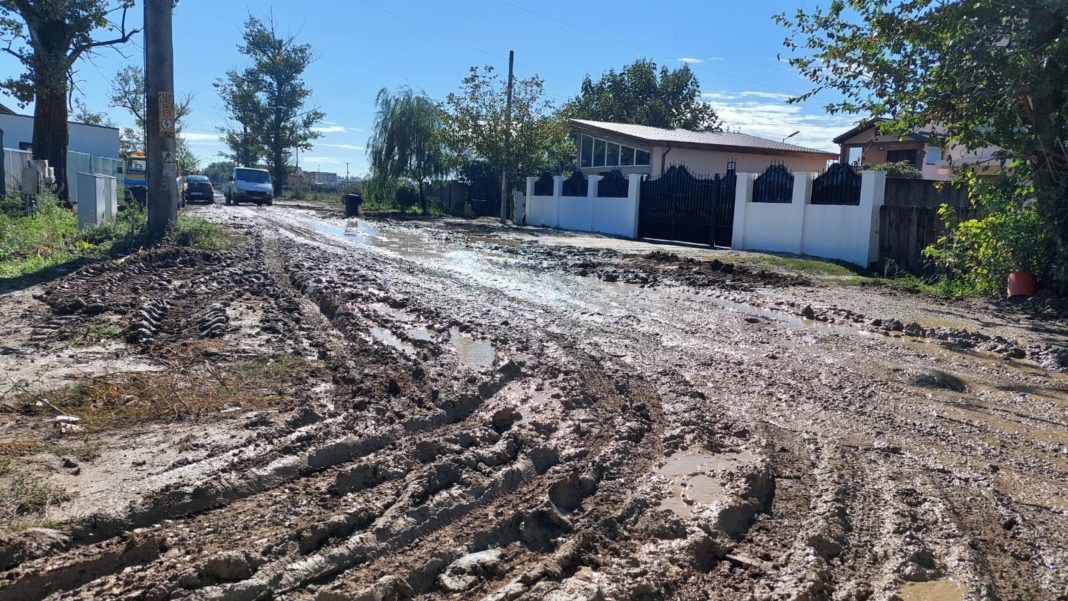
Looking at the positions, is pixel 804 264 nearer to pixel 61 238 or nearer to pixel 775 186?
pixel 775 186

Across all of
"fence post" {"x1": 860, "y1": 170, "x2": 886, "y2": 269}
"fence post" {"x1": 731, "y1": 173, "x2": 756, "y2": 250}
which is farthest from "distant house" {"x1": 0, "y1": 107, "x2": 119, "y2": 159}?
"fence post" {"x1": 860, "y1": 170, "x2": 886, "y2": 269}

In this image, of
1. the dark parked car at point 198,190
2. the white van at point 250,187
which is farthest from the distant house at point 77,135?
the white van at point 250,187

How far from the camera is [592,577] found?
11.2 feet

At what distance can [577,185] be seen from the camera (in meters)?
30.7

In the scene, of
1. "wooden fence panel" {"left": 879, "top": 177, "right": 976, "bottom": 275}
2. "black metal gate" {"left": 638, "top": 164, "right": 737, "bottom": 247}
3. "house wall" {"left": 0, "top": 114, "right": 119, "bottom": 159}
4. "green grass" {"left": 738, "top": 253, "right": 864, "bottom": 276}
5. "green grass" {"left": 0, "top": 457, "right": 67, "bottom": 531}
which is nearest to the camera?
"green grass" {"left": 0, "top": 457, "right": 67, "bottom": 531}

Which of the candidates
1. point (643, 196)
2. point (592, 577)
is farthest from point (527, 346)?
point (643, 196)

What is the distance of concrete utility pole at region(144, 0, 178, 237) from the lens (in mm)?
14961

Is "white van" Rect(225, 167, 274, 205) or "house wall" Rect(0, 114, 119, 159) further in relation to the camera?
"white van" Rect(225, 167, 274, 205)

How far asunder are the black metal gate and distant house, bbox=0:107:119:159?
28058 mm

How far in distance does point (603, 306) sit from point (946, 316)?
15.2ft

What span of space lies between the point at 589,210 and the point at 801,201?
11.3m

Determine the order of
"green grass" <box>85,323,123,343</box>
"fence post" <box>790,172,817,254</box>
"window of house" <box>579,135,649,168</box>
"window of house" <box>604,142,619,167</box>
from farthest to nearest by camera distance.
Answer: "window of house" <box>604,142,619,167</box>
"window of house" <box>579,135,649,168</box>
"fence post" <box>790,172,817,254</box>
"green grass" <box>85,323,123,343</box>

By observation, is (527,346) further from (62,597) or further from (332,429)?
(62,597)

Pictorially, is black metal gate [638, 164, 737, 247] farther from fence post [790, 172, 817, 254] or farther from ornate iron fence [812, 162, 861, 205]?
ornate iron fence [812, 162, 861, 205]
